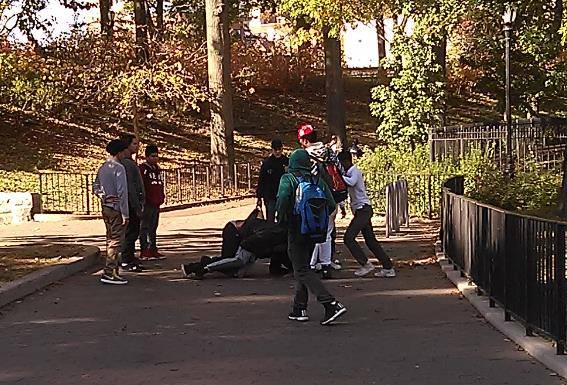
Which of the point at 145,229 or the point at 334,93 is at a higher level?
the point at 334,93

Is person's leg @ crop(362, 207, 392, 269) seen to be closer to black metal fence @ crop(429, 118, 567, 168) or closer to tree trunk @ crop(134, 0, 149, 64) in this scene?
black metal fence @ crop(429, 118, 567, 168)

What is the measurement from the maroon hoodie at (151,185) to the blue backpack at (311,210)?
5.76 m

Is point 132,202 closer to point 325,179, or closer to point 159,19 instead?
point 325,179

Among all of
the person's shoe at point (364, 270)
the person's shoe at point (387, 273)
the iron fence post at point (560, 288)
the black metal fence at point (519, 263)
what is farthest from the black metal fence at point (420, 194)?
the iron fence post at point (560, 288)

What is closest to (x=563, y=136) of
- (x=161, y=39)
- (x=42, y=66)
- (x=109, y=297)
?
(x=161, y=39)

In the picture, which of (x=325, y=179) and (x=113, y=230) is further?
(x=113, y=230)

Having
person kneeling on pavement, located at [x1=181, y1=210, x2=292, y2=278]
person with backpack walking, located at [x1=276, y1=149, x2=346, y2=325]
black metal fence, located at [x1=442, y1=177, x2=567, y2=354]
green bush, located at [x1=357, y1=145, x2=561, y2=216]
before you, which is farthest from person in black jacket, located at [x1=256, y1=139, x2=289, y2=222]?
green bush, located at [x1=357, y1=145, x2=561, y2=216]

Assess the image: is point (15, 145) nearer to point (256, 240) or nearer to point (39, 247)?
point (39, 247)

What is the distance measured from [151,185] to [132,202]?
4.91 feet

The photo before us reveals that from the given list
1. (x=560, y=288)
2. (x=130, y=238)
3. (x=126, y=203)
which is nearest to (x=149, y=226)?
(x=130, y=238)

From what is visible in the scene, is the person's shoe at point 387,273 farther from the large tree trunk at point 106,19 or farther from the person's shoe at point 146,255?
the large tree trunk at point 106,19

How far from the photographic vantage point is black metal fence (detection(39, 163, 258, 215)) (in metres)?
25.1

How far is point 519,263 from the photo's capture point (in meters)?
8.69

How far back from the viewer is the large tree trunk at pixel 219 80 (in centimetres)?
2959
